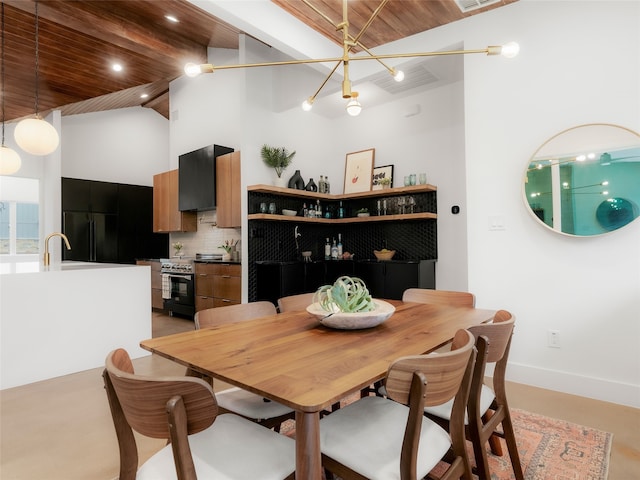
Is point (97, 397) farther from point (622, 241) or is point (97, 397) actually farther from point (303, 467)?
point (622, 241)

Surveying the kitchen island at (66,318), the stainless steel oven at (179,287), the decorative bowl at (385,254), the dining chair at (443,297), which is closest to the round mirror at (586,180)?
the dining chair at (443,297)

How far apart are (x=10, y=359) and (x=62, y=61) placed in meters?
3.75

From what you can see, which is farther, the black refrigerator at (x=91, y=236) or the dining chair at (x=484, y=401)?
the black refrigerator at (x=91, y=236)

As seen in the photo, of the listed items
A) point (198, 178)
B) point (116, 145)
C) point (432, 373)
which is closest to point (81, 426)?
point (432, 373)

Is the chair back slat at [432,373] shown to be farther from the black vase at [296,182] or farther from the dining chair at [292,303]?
the black vase at [296,182]

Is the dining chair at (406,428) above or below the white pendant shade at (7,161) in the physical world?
below

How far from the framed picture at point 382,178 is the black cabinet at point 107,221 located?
17.4ft

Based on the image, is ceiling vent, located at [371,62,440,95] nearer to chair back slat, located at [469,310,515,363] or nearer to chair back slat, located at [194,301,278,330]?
chair back slat, located at [194,301,278,330]

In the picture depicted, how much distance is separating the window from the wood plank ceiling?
1.61 metres

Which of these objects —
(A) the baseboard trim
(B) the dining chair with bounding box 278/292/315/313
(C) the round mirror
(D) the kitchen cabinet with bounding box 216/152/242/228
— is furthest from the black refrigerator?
(C) the round mirror

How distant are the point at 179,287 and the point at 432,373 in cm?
523

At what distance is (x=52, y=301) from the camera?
10.3 feet

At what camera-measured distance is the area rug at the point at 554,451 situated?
1781 millimetres

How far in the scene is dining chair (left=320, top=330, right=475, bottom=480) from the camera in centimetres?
99
